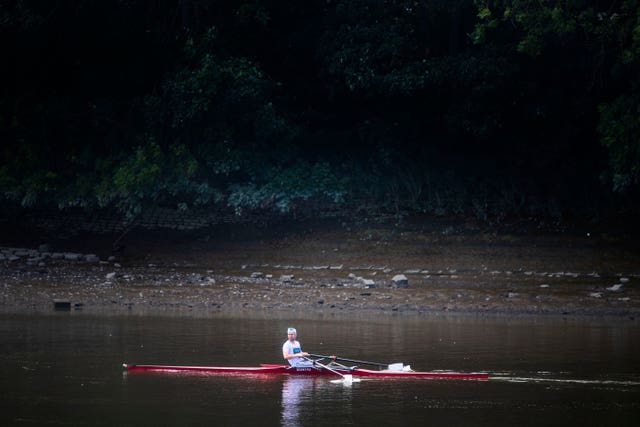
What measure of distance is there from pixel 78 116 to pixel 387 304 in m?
15.2

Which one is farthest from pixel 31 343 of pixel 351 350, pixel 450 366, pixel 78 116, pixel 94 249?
pixel 78 116

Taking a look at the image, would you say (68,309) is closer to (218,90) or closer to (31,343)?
(31,343)

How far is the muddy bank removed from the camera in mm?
27844

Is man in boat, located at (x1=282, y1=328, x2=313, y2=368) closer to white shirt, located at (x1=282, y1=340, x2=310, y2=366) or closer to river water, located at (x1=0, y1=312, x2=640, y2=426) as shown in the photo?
white shirt, located at (x1=282, y1=340, x2=310, y2=366)

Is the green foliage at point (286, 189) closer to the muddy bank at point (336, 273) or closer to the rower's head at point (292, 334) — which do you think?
the muddy bank at point (336, 273)

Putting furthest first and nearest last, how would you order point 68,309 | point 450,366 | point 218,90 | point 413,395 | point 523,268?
point 218,90
point 523,268
point 68,309
point 450,366
point 413,395

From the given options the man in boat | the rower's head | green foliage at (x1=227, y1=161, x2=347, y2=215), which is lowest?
the man in boat

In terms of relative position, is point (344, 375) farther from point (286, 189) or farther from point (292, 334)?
point (286, 189)

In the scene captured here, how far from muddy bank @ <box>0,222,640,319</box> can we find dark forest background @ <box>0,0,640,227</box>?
1.83 m

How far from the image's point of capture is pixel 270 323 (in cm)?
2500

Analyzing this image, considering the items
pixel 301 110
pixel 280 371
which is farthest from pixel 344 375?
pixel 301 110

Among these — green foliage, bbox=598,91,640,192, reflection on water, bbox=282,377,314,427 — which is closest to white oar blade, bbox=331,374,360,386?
reflection on water, bbox=282,377,314,427

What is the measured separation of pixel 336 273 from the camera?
104ft

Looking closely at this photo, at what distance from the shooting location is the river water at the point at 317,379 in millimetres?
14578
